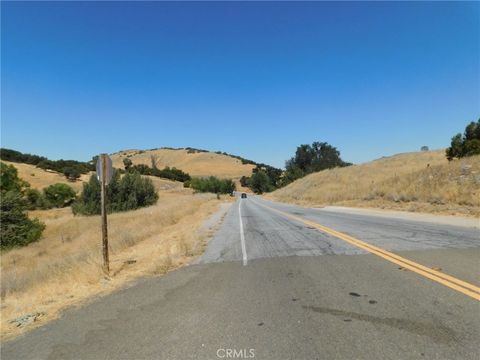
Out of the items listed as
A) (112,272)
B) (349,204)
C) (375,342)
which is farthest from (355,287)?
(349,204)

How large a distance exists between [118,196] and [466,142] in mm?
44420

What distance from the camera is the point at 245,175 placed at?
7067 inches

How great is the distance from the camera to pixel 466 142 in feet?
146

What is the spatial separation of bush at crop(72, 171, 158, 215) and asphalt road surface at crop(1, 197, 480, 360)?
1525 inches

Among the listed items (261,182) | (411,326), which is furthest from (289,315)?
(261,182)

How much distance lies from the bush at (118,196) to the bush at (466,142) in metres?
41.4

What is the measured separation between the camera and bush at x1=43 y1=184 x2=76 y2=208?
7169 centimetres

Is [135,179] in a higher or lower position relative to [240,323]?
higher

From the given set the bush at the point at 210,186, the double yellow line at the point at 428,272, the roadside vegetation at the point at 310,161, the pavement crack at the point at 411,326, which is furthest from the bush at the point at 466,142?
the bush at the point at 210,186

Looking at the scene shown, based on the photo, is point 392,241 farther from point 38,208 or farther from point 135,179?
point 38,208

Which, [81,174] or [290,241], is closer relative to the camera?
[290,241]

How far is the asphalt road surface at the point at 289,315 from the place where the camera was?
13.0 feet

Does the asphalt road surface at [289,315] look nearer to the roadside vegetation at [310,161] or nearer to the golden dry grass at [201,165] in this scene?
the roadside vegetation at [310,161]

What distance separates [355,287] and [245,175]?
569 ft
